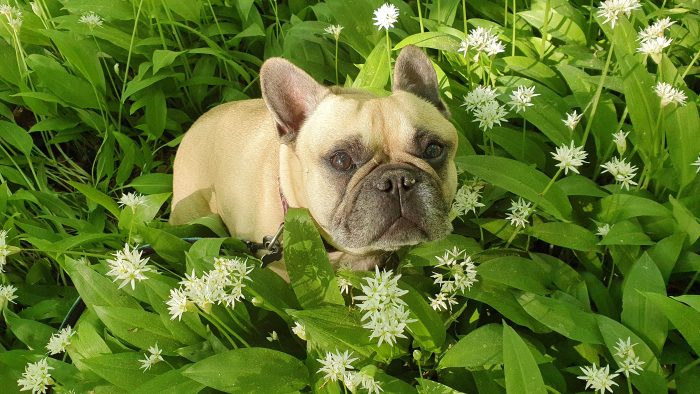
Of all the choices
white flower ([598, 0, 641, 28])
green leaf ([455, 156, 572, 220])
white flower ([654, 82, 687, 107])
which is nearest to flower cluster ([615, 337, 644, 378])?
green leaf ([455, 156, 572, 220])

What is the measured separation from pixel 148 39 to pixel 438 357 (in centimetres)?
288

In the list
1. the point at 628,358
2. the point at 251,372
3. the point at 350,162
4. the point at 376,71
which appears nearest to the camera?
the point at 628,358

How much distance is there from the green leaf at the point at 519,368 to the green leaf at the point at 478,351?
28 centimetres

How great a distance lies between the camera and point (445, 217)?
273 centimetres

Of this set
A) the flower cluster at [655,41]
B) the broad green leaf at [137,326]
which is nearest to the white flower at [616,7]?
the flower cluster at [655,41]

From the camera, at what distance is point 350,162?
2838mm

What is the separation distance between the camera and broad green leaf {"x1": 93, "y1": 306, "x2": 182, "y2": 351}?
266cm

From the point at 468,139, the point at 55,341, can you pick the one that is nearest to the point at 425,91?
the point at 468,139

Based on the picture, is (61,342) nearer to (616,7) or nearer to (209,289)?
(209,289)

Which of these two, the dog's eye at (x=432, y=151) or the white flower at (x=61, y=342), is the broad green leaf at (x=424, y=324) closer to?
the dog's eye at (x=432, y=151)

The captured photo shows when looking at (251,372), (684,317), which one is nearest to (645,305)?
(684,317)

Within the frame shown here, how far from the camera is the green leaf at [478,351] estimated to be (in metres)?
2.40

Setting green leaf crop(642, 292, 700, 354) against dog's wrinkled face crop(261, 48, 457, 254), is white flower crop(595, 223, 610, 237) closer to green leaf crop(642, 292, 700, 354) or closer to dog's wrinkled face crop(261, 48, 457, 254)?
green leaf crop(642, 292, 700, 354)

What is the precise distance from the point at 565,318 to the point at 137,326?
173 centimetres
